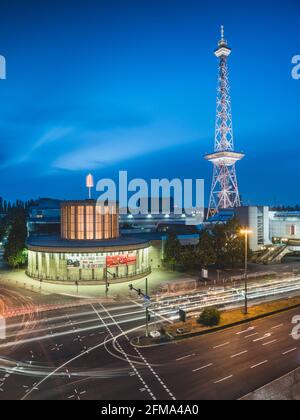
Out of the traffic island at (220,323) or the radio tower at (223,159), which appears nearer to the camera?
the traffic island at (220,323)

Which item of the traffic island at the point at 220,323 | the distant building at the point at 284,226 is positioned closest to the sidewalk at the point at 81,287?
the traffic island at the point at 220,323

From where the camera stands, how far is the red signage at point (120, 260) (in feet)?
178

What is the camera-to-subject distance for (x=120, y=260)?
55.4 metres

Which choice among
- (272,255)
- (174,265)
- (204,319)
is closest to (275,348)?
(204,319)

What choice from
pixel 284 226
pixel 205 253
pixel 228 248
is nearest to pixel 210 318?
pixel 205 253

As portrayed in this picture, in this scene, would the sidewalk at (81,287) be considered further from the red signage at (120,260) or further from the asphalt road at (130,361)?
the asphalt road at (130,361)

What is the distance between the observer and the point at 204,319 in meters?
31.6

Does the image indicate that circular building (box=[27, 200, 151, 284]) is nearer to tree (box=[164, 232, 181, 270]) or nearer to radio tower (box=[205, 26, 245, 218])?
tree (box=[164, 232, 181, 270])

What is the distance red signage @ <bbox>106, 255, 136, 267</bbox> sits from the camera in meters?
54.2

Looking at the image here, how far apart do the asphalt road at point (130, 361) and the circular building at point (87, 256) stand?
19.7 m

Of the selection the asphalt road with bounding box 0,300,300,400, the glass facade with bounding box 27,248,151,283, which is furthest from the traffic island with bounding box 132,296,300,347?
the glass facade with bounding box 27,248,151,283

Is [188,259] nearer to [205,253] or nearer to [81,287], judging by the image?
[205,253]
